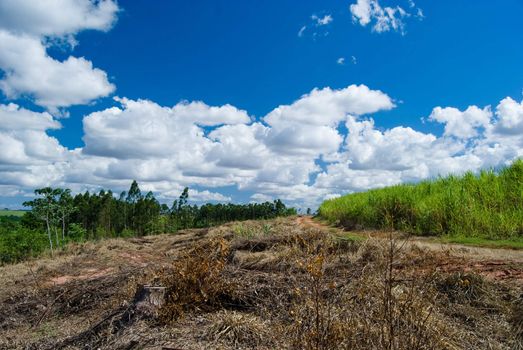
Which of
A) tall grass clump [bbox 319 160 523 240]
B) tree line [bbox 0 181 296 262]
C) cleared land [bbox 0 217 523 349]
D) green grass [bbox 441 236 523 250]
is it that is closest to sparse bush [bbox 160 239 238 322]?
cleared land [bbox 0 217 523 349]

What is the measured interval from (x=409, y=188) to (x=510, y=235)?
612 centimetres

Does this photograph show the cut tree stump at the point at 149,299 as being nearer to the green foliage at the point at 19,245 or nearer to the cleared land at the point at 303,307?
the cleared land at the point at 303,307

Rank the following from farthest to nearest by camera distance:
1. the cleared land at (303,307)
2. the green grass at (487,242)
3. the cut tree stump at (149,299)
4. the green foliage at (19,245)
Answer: the green foliage at (19,245)
the green grass at (487,242)
the cut tree stump at (149,299)
the cleared land at (303,307)

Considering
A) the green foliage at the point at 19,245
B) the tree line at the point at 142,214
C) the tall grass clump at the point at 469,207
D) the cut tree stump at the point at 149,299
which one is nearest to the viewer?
the cut tree stump at the point at 149,299

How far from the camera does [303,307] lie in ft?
13.0

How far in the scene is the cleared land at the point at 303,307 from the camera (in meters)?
3.11

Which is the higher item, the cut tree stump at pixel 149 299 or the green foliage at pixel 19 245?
the cut tree stump at pixel 149 299

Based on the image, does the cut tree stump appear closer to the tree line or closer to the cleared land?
the cleared land

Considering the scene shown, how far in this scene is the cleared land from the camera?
3.11 metres

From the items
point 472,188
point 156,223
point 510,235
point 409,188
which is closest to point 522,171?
point 472,188

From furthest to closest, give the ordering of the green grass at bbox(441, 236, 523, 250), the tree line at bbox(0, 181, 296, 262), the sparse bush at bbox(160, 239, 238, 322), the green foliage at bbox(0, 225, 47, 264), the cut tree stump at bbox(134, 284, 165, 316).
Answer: the tree line at bbox(0, 181, 296, 262) < the green foliage at bbox(0, 225, 47, 264) < the green grass at bbox(441, 236, 523, 250) < the sparse bush at bbox(160, 239, 238, 322) < the cut tree stump at bbox(134, 284, 165, 316)

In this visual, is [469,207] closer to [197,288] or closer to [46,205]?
[197,288]

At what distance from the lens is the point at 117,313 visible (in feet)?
15.4

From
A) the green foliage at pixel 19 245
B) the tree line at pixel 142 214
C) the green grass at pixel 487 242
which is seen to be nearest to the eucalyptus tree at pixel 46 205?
the green foliage at pixel 19 245
